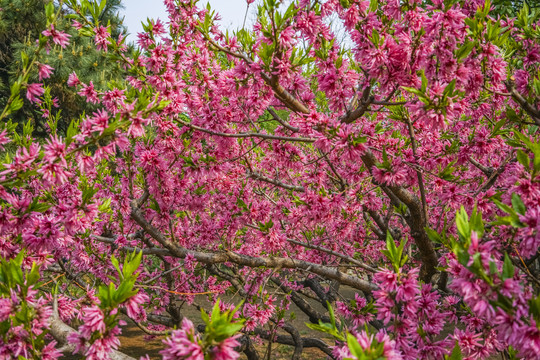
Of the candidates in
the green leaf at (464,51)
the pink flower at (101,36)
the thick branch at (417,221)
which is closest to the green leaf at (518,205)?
the green leaf at (464,51)

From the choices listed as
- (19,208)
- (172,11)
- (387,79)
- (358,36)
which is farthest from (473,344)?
(172,11)

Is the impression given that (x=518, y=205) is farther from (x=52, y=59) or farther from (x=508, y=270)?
(x=52, y=59)

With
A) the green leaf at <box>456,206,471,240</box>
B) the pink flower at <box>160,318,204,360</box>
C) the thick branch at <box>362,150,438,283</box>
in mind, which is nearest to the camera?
the pink flower at <box>160,318,204,360</box>

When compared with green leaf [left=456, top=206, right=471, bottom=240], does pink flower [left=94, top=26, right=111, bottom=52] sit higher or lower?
higher

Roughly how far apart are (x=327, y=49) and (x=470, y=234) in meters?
2.11

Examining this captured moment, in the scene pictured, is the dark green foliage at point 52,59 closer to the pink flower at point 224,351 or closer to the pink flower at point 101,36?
the pink flower at point 101,36

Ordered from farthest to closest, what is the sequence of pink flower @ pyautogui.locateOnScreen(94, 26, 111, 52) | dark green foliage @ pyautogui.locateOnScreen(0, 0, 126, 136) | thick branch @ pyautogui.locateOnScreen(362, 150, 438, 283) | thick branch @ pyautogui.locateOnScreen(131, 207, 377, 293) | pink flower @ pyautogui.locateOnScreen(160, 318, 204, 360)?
dark green foliage @ pyautogui.locateOnScreen(0, 0, 126, 136)
thick branch @ pyautogui.locateOnScreen(131, 207, 377, 293)
thick branch @ pyautogui.locateOnScreen(362, 150, 438, 283)
pink flower @ pyautogui.locateOnScreen(94, 26, 111, 52)
pink flower @ pyautogui.locateOnScreen(160, 318, 204, 360)

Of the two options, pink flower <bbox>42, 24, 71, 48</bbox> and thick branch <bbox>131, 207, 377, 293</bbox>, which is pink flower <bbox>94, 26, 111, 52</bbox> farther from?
thick branch <bbox>131, 207, 377, 293</bbox>

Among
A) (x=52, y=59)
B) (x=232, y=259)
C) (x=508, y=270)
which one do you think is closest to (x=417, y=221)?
(x=232, y=259)

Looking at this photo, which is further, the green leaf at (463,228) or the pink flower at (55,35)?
the pink flower at (55,35)

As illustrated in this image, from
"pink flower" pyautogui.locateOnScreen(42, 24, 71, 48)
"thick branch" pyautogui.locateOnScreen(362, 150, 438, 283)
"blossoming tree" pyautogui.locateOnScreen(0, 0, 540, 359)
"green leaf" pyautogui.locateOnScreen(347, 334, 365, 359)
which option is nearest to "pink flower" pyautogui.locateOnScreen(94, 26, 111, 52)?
"blossoming tree" pyautogui.locateOnScreen(0, 0, 540, 359)

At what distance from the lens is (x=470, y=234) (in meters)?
1.59

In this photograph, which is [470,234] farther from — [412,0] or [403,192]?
[412,0]

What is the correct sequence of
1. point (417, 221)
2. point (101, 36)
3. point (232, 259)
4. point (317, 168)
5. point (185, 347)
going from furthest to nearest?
point (317, 168) → point (232, 259) → point (417, 221) → point (101, 36) → point (185, 347)
